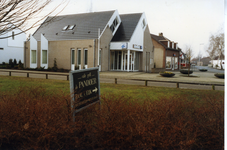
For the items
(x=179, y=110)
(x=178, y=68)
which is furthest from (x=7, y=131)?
(x=178, y=68)

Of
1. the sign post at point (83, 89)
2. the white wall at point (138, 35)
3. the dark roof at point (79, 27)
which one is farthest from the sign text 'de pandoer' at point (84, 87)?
the dark roof at point (79, 27)

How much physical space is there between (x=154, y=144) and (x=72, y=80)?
1.35 metres

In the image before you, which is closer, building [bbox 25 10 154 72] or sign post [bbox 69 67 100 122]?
sign post [bbox 69 67 100 122]

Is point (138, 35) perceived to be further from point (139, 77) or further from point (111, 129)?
point (111, 129)

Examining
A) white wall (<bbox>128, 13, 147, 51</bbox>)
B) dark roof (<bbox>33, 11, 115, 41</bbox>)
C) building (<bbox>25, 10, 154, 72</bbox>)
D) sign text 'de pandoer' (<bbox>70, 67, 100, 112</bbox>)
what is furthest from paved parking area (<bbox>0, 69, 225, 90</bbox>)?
sign text 'de pandoer' (<bbox>70, 67, 100, 112</bbox>)

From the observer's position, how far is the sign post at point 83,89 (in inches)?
110

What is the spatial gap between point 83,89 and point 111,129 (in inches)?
32.6

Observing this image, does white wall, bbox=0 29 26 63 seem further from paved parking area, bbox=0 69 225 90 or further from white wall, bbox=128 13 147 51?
white wall, bbox=128 13 147 51

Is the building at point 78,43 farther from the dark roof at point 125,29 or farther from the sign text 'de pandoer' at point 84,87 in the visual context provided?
the sign text 'de pandoer' at point 84,87

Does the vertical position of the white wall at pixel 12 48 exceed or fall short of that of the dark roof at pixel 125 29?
it falls short

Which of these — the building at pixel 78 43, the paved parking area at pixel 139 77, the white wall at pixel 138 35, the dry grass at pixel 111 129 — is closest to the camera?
the dry grass at pixel 111 129

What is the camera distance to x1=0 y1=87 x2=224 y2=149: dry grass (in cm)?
243

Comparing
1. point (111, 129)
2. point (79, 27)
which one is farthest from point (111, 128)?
point (79, 27)

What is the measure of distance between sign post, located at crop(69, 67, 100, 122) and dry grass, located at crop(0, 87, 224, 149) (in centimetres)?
15
